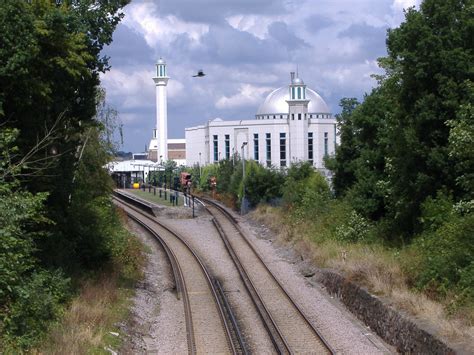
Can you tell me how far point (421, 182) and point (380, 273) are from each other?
3419 millimetres

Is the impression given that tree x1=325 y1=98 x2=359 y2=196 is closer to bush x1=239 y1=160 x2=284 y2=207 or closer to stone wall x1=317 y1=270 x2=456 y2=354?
bush x1=239 y1=160 x2=284 y2=207

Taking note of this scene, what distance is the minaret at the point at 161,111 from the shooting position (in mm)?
128750

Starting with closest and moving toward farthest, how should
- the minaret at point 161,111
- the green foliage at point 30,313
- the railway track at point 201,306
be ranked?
the green foliage at point 30,313
the railway track at point 201,306
the minaret at point 161,111

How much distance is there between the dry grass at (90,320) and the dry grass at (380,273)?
6.68m

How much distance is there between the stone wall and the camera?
15.6 m

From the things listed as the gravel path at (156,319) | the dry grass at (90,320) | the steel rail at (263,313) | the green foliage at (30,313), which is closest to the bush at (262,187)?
the steel rail at (263,313)

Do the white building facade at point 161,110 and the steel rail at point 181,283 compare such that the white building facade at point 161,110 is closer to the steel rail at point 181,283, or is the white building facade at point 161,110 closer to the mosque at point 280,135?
the mosque at point 280,135

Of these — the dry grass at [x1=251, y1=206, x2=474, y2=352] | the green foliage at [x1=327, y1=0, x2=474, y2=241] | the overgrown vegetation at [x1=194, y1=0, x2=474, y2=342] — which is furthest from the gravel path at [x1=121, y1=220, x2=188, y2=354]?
the green foliage at [x1=327, y1=0, x2=474, y2=241]

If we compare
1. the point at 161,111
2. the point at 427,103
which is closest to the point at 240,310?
the point at 427,103

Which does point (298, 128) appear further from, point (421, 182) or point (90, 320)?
point (90, 320)

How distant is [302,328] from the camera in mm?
18625

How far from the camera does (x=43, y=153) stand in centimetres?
2019

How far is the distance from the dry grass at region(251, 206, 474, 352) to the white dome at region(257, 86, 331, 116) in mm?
A: 75380

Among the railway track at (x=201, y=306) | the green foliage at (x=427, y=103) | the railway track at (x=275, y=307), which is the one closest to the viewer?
the railway track at (x=275, y=307)
